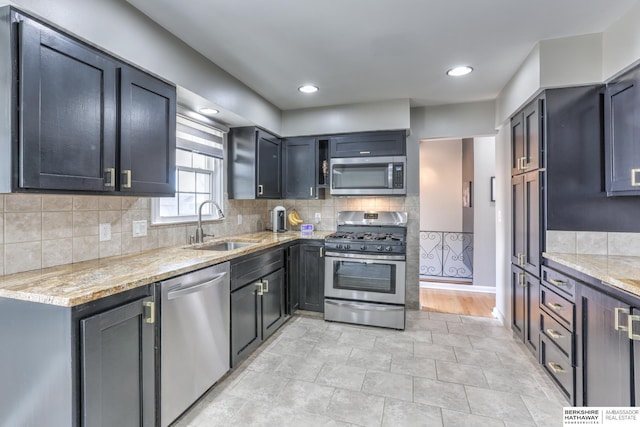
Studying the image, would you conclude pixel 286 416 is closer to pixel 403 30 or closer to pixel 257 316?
pixel 257 316

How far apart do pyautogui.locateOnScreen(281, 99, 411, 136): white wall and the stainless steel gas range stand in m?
1.27

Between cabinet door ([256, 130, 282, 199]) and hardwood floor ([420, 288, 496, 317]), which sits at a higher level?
cabinet door ([256, 130, 282, 199])

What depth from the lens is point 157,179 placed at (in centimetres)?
201

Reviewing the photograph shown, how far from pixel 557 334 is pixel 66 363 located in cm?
275

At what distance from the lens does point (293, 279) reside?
342 centimetres

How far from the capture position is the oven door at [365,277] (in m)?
3.14

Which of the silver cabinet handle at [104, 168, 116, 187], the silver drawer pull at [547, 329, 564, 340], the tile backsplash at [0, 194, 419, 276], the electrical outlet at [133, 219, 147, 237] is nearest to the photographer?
the tile backsplash at [0, 194, 419, 276]

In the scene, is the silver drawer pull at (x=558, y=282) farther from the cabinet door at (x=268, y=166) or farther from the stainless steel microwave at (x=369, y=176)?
the cabinet door at (x=268, y=166)

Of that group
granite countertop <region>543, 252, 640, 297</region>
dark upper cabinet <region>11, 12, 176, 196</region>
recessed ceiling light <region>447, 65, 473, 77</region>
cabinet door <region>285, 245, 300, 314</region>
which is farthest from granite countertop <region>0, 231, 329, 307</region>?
recessed ceiling light <region>447, 65, 473, 77</region>

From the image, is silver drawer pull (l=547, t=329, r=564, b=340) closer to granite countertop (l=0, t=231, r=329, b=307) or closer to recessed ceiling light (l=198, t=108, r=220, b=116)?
granite countertop (l=0, t=231, r=329, b=307)

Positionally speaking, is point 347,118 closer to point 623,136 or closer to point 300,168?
point 300,168

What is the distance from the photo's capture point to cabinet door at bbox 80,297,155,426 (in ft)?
4.10

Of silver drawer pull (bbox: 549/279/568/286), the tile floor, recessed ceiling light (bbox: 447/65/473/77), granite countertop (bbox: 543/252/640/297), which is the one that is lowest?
the tile floor

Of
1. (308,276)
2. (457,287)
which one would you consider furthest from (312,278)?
(457,287)
